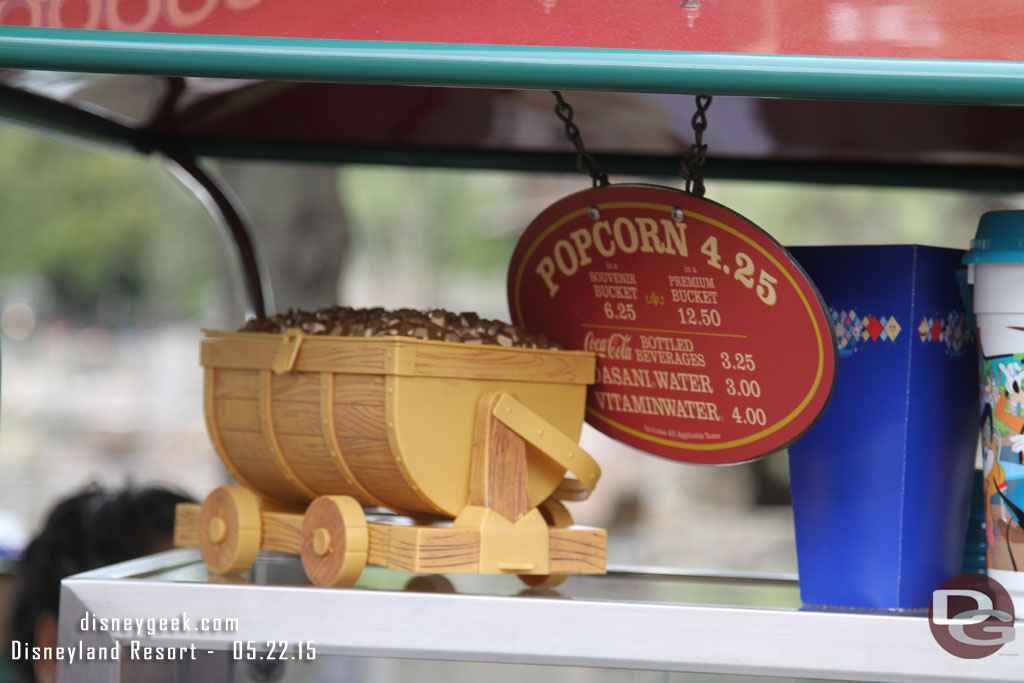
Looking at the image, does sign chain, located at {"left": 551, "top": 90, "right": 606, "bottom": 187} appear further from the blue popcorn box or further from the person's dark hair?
Answer: the person's dark hair

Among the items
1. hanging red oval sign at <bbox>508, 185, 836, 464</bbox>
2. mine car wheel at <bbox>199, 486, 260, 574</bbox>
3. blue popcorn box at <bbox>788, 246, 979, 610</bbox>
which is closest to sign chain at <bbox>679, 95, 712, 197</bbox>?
hanging red oval sign at <bbox>508, 185, 836, 464</bbox>

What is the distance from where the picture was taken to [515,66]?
0.95 m

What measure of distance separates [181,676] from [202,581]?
0.22 m

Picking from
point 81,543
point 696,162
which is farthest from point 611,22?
point 81,543

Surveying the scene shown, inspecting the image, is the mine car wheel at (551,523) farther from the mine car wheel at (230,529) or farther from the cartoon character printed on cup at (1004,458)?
the cartoon character printed on cup at (1004,458)

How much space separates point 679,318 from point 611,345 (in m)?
0.10

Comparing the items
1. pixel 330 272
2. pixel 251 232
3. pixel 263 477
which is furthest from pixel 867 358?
pixel 330 272

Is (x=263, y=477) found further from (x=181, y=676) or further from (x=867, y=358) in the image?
(x=867, y=358)

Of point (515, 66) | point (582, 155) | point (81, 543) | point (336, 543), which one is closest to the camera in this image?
point (515, 66)

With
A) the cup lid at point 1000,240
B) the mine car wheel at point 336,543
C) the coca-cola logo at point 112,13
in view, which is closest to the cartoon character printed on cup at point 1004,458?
the cup lid at point 1000,240

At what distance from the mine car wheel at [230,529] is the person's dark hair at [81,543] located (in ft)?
3.05

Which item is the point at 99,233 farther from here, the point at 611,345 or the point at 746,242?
the point at 746,242

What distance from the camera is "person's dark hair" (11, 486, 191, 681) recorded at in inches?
88.4

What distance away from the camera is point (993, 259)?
1.10 metres
